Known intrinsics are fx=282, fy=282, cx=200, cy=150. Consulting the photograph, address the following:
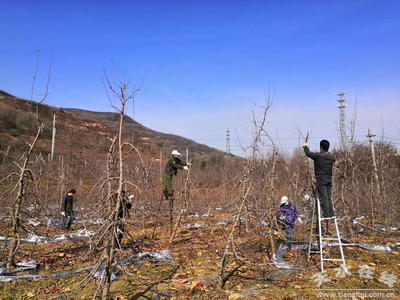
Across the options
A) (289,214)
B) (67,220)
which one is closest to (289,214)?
(289,214)

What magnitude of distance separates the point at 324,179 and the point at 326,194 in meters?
0.27

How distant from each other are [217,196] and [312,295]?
29.3ft

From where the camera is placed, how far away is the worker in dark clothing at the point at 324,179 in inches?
193

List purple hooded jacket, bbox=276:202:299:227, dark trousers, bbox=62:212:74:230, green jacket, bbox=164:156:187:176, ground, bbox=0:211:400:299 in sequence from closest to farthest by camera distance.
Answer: ground, bbox=0:211:400:299 < purple hooded jacket, bbox=276:202:299:227 < green jacket, bbox=164:156:187:176 < dark trousers, bbox=62:212:74:230

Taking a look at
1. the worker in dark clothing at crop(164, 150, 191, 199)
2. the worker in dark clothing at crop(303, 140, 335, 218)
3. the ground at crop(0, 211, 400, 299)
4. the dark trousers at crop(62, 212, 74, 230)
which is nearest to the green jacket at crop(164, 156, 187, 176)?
the worker in dark clothing at crop(164, 150, 191, 199)

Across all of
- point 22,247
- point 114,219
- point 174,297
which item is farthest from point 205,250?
point 22,247

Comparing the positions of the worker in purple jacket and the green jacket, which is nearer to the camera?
the worker in purple jacket

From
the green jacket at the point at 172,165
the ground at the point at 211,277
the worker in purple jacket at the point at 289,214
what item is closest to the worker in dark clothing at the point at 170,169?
the green jacket at the point at 172,165

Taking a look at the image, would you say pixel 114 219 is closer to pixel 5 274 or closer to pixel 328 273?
pixel 5 274

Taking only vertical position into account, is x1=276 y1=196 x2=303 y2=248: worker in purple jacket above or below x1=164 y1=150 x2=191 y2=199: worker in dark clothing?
below

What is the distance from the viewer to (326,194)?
16.2 feet

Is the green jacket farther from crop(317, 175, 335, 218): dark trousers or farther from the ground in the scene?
crop(317, 175, 335, 218): dark trousers

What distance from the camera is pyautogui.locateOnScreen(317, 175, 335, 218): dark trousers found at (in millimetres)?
4883

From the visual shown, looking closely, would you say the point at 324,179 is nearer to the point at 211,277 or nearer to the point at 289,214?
the point at 289,214
